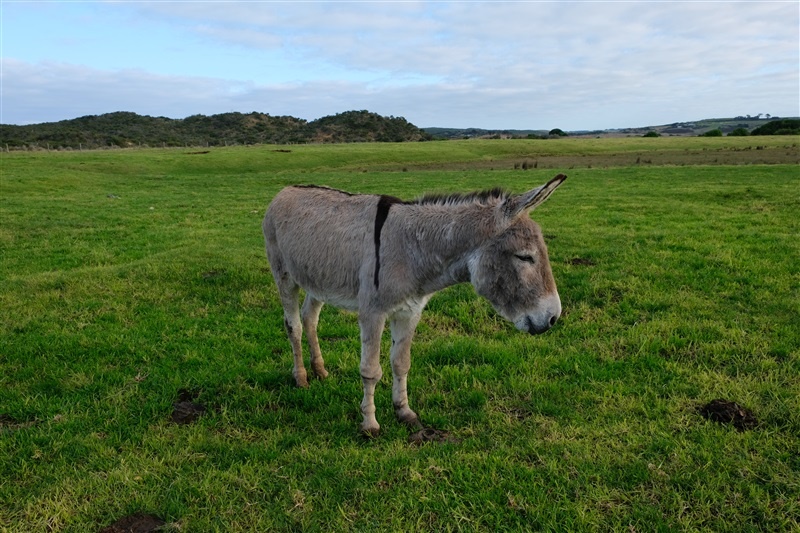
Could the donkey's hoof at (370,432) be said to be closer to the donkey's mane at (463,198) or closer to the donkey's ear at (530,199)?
the donkey's mane at (463,198)

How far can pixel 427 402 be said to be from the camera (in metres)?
5.79

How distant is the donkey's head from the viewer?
4309 mm

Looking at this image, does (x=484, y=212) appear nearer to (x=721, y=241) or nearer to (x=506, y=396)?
(x=506, y=396)

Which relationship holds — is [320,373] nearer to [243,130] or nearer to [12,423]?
[12,423]

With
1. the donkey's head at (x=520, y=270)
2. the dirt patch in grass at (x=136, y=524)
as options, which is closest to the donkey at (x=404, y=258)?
the donkey's head at (x=520, y=270)

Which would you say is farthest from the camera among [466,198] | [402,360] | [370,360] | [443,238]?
[402,360]

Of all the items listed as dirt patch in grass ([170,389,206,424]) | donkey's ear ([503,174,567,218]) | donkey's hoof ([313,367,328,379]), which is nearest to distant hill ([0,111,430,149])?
donkey's hoof ([313,367,328,379])

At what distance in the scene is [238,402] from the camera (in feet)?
19.2

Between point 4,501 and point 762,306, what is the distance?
10.2 meters

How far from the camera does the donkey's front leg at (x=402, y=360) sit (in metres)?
5.26

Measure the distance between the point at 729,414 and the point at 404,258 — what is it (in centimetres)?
370

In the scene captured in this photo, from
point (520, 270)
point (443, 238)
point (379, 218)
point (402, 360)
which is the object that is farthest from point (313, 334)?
point (520, 270)

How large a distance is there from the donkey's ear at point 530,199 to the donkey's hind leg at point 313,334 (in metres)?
3.03

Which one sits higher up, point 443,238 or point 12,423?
point 443,238
